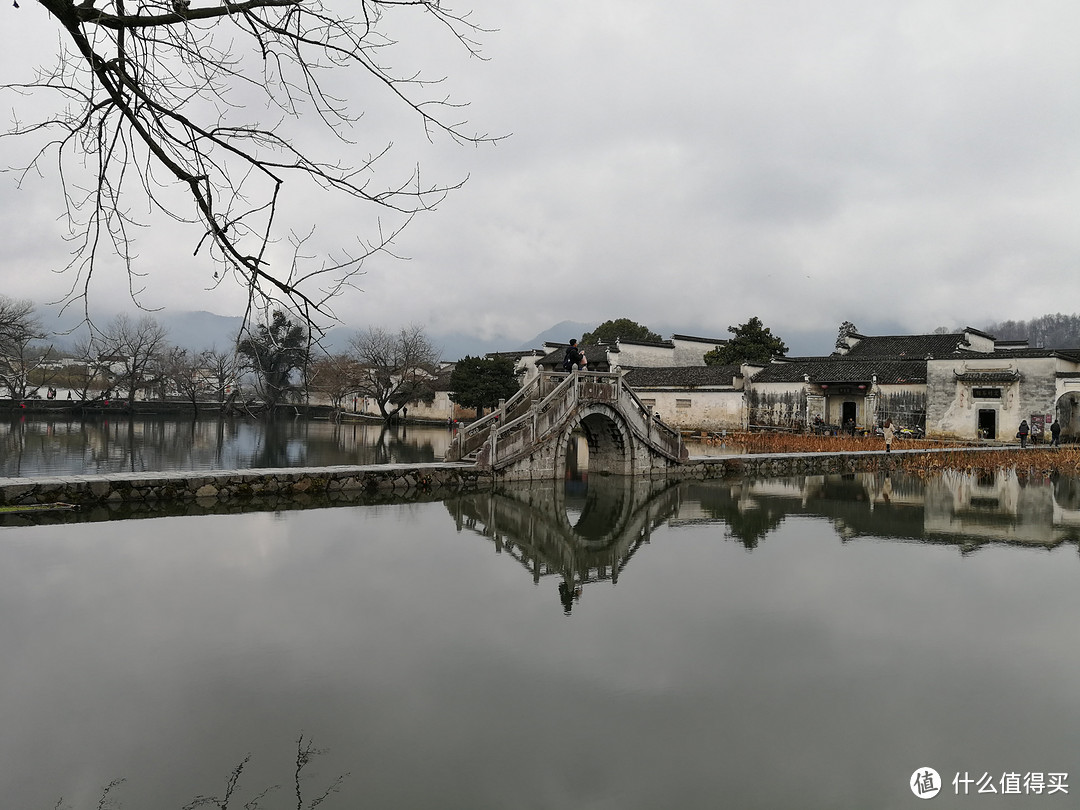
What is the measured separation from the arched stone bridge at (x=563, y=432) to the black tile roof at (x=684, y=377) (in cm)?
1816

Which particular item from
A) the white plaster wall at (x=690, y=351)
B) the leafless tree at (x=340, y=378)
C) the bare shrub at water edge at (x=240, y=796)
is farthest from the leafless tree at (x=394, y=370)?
the bare shrub at water edge at (x=240, y=796)

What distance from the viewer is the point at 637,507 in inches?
667

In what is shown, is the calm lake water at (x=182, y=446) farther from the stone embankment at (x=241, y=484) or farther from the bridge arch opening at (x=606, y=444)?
the bridge arch opening at (x=606, y=444)

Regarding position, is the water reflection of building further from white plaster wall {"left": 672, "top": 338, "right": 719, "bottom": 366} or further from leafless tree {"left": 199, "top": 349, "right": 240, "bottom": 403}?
white plaster wall {"left": 672, "top": 338, "right": 719, "bottom": 366}

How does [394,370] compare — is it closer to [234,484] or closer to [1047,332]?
[234,484]

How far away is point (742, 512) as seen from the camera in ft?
53.5

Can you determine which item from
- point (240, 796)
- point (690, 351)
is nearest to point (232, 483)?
point (240, 796)

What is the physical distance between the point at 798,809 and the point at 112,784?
4.36 m

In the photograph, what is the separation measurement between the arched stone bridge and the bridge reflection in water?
2.13 feet

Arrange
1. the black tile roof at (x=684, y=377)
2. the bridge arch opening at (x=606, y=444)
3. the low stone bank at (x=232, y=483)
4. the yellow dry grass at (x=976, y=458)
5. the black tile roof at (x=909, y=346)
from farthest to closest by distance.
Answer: the black tile roof at (x=684, y=377), the black tile roof at (x=909, y=346), the yellow dry grass at (x=976, y=458), the bridge arch opening at (x=606, y=444), the low stone bank at (x=232, y=483)

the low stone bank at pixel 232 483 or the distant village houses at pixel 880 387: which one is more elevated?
the distant village houses at pixel 880 387

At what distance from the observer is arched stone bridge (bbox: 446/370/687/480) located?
19.6 meters

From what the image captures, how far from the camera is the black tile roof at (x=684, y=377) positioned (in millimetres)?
39906

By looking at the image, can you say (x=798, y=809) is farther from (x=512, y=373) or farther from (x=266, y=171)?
(x=512, y=373)
